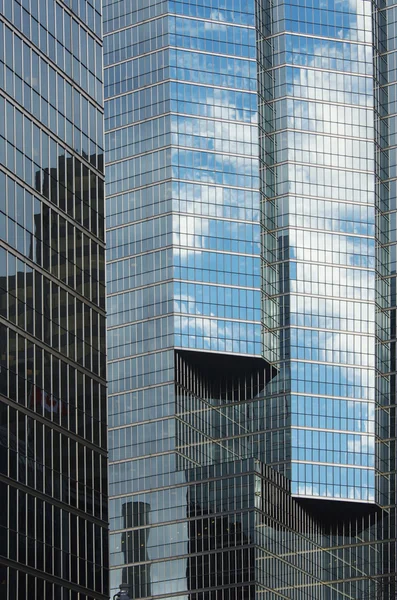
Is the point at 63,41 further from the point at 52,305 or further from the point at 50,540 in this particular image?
the point at 50,540

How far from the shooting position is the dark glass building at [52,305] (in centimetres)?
8769

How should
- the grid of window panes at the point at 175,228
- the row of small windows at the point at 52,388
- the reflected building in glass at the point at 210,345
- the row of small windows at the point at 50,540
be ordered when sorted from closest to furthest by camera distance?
1. the row of small windows at the point at 50,540
2. the row of small windows at the point at 52,388
3. the reflected building in glass at the point at 210,345
4. the grid of window panes at the point at 175,228

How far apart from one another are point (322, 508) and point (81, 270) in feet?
343

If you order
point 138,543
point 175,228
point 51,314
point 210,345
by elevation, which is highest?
point 175,228

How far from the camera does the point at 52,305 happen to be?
309 feet

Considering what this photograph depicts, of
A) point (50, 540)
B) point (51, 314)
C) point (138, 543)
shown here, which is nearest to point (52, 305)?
point (51, 314)

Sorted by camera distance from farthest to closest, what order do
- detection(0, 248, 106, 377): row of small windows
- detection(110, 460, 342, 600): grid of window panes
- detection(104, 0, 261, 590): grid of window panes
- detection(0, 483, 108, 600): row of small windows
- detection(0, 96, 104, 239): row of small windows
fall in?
detection(104, 0, 261, 590): grid of window panes → detection(110, 460, 342, 600): grid of window panes → detection(0, 96, 104, 239): row of small windows → detection(0, 248, 106, 377): row of small windows → detection(0, 483, 108, 600): row of small windows

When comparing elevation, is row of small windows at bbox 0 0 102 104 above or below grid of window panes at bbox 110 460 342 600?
above

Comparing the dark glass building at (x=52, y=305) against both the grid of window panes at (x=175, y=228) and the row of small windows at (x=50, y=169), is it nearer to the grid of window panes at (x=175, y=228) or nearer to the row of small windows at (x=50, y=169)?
the row of small windows at (x=50, y=169)

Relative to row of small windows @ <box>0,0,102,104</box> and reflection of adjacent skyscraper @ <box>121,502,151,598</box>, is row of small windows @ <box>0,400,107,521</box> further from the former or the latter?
reflection of adjacent skyscraper @ <box>121,502,151,598</box>

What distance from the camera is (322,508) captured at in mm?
197875

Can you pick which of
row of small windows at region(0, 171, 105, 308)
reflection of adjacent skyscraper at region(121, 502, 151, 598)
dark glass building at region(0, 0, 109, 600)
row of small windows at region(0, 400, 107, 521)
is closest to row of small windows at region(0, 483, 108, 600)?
dark glass building at region(0, 0, 109, 600)

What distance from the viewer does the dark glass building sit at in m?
87.7

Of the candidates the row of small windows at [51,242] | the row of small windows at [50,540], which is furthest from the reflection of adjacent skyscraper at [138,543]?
the row of small windows at [51,242]
